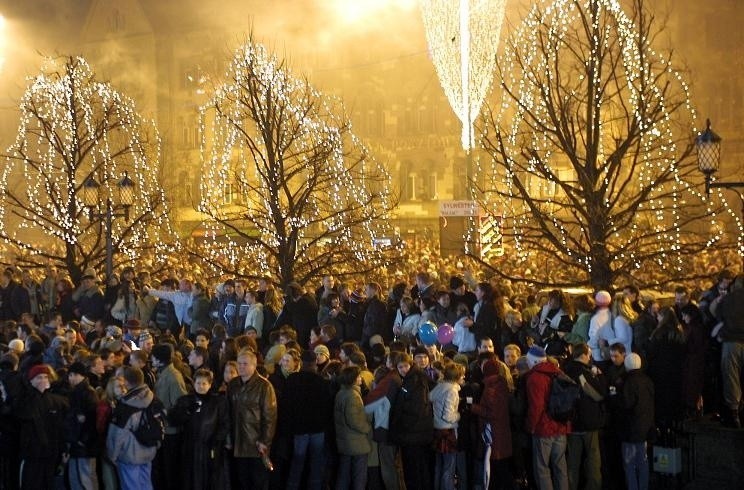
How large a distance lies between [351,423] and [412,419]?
592mm

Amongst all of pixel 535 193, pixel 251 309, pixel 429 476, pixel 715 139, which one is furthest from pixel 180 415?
pixel 535 193

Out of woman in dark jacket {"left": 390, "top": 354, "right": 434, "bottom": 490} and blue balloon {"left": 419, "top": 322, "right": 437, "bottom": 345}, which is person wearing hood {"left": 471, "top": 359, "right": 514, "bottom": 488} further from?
blue balloon {"left": 419, "top": 322, "right": 437, "bottom": 345}

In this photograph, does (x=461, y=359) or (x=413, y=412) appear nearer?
(x=413, y=412)

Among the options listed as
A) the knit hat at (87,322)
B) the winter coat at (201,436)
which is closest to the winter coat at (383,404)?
the winter coat at (201,436)

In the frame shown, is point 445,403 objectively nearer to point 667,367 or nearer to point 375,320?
point 667,367

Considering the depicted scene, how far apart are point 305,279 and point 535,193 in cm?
2393

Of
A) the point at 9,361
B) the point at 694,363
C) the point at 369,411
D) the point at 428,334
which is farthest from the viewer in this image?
the point at 428,334

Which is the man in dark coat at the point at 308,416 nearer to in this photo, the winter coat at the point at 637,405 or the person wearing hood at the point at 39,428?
the person wearing hood at the point at 39,428

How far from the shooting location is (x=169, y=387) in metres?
12.9

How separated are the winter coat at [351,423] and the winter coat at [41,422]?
260 cm

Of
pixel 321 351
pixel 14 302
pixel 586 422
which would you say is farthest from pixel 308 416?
pixel 14 302

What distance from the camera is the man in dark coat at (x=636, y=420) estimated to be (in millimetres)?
12664

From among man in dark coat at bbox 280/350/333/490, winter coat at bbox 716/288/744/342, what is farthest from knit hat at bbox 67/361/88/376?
winter coat at bbox 716/288/744/342

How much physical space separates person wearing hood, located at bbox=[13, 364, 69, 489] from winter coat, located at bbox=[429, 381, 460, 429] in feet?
11.7
